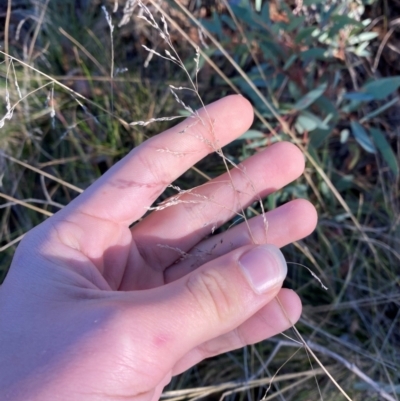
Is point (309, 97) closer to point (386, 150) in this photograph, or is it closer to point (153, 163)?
point (386, 150)

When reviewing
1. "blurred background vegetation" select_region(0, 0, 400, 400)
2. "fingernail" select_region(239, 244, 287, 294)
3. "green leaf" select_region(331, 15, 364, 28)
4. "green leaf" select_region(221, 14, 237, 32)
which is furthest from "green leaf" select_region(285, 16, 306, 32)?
"fingernail" select_region(239, 244, 287, 294)

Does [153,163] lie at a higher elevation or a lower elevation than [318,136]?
higher

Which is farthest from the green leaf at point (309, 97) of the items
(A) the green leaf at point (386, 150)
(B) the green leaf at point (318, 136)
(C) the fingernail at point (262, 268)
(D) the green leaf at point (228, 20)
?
(C) the fingernail at point (262, 268)

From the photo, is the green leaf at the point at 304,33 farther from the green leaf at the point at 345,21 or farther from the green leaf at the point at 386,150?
the green leaf at the point at 386,150

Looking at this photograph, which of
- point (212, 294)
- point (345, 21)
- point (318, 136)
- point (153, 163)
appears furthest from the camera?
point (318, 136)

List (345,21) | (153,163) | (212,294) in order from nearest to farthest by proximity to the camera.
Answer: (212,294) < (153,163) < (345,21)

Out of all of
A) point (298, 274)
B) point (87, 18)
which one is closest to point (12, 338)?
point (298, 274)

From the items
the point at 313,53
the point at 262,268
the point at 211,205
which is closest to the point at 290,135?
the point at 313,53
